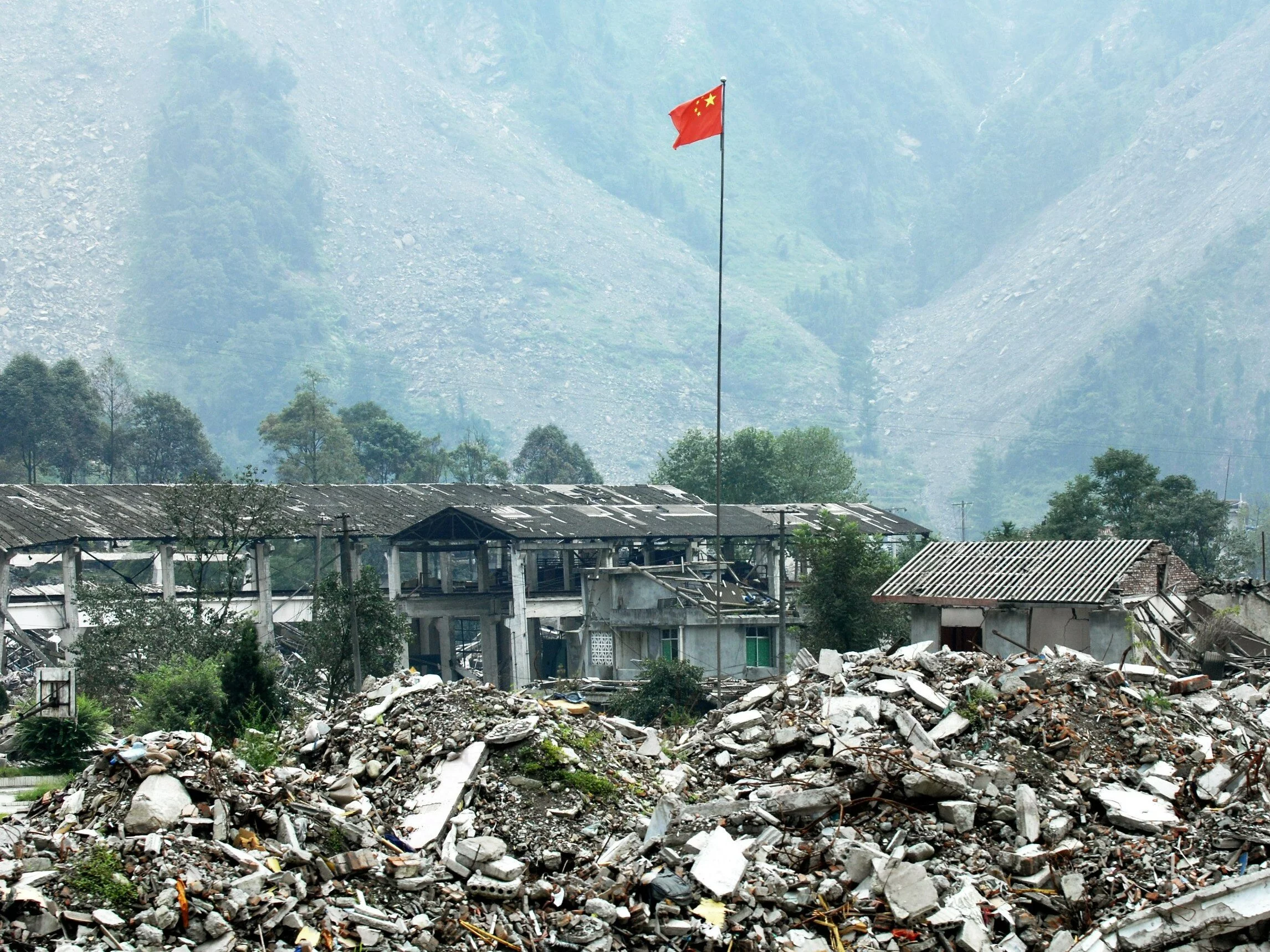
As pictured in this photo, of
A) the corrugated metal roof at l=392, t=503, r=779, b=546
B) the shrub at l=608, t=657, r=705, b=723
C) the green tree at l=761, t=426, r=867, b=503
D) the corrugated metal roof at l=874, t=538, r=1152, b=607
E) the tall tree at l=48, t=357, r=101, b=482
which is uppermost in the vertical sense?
the tall tree at l=48, t=357, r=101, b=482

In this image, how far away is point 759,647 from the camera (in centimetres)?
4031

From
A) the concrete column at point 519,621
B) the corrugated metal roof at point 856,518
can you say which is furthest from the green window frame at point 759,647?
the corrugated metal roof at point 856,518

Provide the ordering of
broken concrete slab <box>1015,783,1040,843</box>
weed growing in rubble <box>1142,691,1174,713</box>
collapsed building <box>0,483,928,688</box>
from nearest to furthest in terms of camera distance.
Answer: broken concrete slab <box>1015,783,1040,843</box> → weed growing in rubble <box>1142,691,1174,713</box> → collapsed building <box>0,483,928,688</box>

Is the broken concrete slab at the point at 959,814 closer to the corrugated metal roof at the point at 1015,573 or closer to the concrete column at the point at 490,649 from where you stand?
the corrugated metal roof at the point at 1015,573

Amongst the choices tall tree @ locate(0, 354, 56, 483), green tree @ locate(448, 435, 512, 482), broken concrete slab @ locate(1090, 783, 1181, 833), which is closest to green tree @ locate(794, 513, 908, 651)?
broken concrete slab @ locate(1090, 783, 1181, 833)

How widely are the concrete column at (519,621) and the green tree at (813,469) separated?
3454 cm

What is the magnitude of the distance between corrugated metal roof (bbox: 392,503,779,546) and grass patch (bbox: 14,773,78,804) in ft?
73.2

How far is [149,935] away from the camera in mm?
11109

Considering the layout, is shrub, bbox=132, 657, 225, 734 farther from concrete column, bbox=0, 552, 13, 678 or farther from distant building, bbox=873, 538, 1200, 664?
distant building, bbox=873, 538, 1200, 664

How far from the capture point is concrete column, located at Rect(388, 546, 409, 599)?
44938mm

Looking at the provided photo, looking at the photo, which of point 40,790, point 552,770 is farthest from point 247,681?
point 552,770

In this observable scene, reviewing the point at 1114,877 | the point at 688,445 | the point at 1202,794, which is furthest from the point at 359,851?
the point at 688,445

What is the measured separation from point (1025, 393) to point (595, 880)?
186m

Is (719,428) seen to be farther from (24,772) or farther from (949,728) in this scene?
(24,772)
